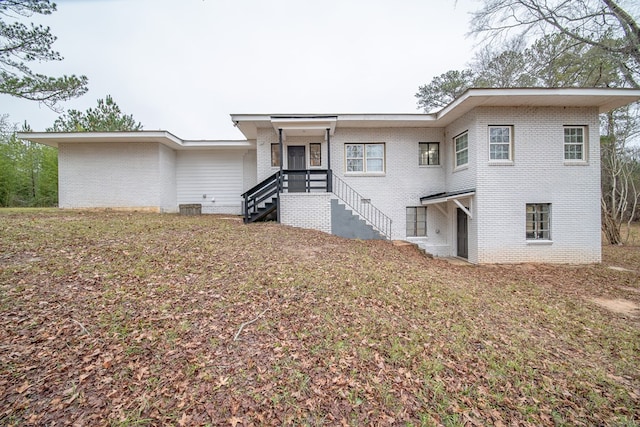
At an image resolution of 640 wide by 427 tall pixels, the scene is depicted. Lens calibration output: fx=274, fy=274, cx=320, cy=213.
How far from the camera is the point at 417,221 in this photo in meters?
12.3

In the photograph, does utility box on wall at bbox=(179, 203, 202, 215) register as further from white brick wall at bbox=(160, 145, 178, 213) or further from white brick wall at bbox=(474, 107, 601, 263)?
white brick wall at bbox=(474, 107, 601, 263)

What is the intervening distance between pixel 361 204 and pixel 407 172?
2498 mm

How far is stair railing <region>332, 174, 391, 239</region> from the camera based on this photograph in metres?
12.0

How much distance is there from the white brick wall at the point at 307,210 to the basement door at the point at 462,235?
537 cm

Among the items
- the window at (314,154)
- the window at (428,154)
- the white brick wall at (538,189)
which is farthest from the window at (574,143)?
the window at (314,154)

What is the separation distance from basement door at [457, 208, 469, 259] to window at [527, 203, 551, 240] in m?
1.99

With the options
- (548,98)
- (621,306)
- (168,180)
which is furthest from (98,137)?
(621,306)

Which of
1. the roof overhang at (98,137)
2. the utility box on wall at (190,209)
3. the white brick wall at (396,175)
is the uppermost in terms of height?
the roof overhang at (98,137)

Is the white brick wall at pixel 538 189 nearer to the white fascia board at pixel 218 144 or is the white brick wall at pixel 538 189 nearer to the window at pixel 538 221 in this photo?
the window at pixel 538 221

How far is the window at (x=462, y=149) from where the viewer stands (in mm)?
10366

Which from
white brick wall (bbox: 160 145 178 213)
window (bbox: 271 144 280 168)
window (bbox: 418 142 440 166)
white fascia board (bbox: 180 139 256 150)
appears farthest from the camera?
white fascia board (bbox: 180 139 256 150)

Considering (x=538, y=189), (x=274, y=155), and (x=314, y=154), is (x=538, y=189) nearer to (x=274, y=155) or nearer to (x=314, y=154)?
(x=314, y=154)

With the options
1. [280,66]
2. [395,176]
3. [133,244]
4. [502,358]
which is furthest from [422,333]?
[280,66]

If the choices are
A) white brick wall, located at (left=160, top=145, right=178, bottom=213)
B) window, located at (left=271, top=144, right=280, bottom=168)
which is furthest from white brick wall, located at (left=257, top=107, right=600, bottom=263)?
white brick wall, located at (left=160, top=145, right=178, bottom=213)
